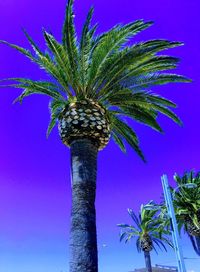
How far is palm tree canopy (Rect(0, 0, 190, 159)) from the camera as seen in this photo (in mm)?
12742

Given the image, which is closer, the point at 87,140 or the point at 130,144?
the point at 87,140

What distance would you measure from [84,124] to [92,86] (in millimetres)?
1861

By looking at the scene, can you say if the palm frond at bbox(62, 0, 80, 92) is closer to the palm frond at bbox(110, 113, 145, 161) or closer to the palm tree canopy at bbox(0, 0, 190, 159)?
the palm tree canopy at bbox(0, 0, 190, 159)

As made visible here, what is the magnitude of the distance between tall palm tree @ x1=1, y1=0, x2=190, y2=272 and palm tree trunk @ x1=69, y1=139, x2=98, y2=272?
0.09ft

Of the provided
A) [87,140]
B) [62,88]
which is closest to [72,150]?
[87,140]

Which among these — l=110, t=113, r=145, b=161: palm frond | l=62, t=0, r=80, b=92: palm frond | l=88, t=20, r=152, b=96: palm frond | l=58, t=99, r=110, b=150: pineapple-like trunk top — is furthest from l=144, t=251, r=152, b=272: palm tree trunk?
l=62, t=0, r=80, b=92: palm frond

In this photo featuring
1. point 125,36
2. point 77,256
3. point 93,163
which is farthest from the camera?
point 125,36

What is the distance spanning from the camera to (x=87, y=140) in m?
11.9

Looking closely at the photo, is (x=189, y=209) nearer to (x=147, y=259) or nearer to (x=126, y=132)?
(x=147, y=259)

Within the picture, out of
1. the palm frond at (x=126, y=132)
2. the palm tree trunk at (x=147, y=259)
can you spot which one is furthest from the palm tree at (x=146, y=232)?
the palm frond at (x=126, y=132)

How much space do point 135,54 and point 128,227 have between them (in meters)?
29.9

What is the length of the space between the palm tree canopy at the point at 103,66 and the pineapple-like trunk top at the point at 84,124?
1.72 feet

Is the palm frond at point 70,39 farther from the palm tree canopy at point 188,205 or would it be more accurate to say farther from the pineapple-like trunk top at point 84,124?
the palm tree canopy at point 188,205

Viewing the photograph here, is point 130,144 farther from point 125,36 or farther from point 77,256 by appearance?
point 77,256
